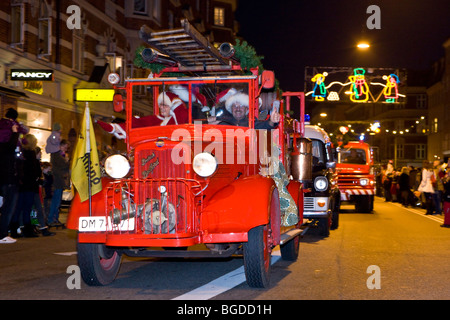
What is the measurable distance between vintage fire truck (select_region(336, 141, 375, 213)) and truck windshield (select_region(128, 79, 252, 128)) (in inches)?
505

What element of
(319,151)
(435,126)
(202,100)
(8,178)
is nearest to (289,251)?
(202,100)

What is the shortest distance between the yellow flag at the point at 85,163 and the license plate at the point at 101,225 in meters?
0.41

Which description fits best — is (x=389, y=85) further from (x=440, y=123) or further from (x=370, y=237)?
(x=440, y=123)

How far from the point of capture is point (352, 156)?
21.0 meters

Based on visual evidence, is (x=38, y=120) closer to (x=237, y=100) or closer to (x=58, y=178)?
(x=58, y=178)

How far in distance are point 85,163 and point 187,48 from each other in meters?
1.94

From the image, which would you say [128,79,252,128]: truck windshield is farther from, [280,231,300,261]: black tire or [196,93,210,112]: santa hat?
[280,231,300,261]: black tire

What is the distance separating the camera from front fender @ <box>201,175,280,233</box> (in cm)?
612

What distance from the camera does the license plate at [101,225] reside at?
19.5 ft

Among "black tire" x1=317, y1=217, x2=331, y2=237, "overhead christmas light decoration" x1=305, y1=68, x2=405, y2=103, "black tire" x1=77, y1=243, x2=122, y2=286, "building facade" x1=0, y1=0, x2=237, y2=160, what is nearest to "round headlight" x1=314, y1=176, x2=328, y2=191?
"black tire" x1=317, y1=217, x2=331, y2=237

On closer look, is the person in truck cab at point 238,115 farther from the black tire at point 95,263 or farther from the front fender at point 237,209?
the black tire at point 95,263

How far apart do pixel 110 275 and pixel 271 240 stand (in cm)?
177

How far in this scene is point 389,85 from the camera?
35719 mm
